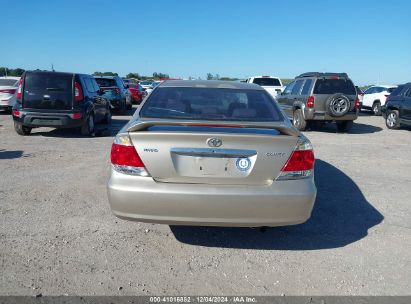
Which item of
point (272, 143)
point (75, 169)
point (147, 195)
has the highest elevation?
point (272, 143)

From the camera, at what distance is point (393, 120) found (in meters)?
14.4

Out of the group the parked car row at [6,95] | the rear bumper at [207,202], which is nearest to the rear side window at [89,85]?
the parked car row at [6,95]

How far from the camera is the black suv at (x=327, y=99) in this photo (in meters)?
12.3

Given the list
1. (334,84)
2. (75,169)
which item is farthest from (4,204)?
(334,84)

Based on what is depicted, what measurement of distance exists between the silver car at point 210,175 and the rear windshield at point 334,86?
9528 mm

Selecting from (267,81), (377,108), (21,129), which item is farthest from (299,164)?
(377,108)

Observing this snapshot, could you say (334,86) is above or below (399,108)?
above

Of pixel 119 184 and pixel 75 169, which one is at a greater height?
pixel 119 184

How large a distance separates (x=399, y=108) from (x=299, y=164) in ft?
39.9

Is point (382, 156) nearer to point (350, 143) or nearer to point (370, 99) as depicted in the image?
point (350, 143)

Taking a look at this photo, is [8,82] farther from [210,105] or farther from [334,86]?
[210,105]

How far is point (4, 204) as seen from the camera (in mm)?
4867

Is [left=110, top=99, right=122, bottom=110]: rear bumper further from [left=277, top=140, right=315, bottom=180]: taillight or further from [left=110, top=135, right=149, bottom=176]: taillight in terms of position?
[left=277, top=140, right=315, bottom=180]: taillight

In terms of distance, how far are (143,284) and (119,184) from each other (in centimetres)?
86
